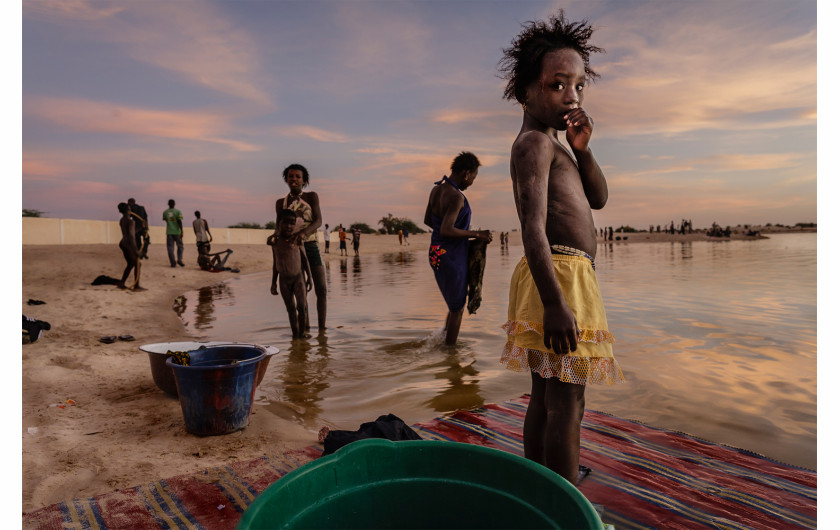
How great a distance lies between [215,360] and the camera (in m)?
3.31

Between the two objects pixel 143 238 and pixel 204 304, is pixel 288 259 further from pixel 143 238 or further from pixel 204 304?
pixel 143 238

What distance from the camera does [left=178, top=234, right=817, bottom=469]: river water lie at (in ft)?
11.2

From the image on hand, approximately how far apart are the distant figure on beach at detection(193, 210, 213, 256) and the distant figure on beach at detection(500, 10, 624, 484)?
53.6 ft

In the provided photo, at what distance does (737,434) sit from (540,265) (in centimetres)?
236

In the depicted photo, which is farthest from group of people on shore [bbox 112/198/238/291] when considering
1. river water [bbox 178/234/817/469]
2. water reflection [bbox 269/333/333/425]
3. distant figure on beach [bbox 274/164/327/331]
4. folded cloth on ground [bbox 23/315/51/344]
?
water reflection [bbox 269/333/333/425]

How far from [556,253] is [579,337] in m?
0.37

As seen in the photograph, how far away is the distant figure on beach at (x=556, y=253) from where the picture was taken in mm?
1778

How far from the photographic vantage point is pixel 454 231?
16.2 feet

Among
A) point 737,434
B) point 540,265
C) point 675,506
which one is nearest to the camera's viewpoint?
point 540,265

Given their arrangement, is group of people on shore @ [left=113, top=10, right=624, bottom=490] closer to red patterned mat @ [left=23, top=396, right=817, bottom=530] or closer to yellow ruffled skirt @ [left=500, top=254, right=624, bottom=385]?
yellow ruffled skirt @ [left=500, top=254, right=624, bottom=385]

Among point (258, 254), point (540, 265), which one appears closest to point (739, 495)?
point (540, 265)

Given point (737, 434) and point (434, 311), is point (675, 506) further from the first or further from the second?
point (434, 311)

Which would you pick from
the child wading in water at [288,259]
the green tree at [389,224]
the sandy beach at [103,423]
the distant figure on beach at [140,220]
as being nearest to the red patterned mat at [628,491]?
the sandy beach at [103,423]

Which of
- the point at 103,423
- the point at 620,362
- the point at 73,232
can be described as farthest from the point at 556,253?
the point at 73,232
